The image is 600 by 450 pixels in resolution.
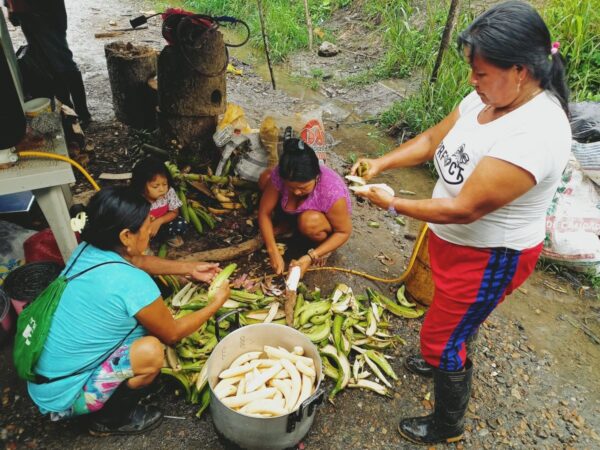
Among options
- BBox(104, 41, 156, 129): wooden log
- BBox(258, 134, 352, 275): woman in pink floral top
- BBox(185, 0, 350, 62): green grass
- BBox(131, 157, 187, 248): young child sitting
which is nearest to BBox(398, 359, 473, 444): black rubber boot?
BBox(258, 134, 352, 275): woman in pink floral top

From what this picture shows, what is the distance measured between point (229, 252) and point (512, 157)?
2558 mm

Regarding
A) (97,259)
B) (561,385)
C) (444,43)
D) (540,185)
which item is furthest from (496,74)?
(444,43)

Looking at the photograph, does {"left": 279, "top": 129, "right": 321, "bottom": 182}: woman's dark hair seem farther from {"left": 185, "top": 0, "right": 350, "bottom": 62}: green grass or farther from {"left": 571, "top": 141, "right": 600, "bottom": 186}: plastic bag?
{"left": 185, "top": 0, "right": 350, "bottom": 62}: green grass

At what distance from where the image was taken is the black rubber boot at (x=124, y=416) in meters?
2.35

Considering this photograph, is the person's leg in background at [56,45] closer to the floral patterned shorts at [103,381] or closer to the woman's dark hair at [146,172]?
the woman's dark hair at [146,172]

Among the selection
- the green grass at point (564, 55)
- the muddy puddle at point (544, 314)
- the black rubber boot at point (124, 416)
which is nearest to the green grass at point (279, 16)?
the green grass at point (564, 55)

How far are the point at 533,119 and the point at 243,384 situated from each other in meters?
2.01

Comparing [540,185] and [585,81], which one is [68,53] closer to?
[540,185]

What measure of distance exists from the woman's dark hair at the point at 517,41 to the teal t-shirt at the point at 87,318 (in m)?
1.88

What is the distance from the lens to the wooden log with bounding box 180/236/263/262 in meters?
3.60

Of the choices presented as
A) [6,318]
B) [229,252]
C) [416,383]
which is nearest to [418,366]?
[416,383]

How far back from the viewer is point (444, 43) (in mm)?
5781

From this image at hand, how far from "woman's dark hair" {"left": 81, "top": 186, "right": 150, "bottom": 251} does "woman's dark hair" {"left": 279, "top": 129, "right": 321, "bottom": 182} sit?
1.22m

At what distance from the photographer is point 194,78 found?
4.37m
